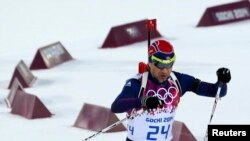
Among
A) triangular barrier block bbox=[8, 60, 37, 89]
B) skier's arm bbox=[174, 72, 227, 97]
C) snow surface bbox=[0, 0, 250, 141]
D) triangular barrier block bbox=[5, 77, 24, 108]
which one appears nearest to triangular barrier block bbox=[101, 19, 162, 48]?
snow surface bbox=[0, 0, 250, 141]

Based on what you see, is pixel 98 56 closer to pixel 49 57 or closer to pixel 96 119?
pixel 49 57

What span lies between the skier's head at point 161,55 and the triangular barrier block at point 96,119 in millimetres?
3368

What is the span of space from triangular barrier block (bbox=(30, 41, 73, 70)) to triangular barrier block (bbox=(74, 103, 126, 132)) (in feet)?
15.5

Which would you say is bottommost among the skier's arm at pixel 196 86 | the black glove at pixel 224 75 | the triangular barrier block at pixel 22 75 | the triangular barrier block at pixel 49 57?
the triangular barrier block at pixel 49 57

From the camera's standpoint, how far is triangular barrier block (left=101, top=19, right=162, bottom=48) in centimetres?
1661

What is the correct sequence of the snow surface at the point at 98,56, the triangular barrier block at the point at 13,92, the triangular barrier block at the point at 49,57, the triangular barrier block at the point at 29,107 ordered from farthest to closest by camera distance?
the triangular barrier block at the point at 49,57 < the triangular barrier block at the point at 13,92 < the triangular barrier block at the point at 29,107 < the snow surface at the point at 98,56

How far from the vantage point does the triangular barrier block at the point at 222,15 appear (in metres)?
18.2

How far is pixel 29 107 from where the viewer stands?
10984mm

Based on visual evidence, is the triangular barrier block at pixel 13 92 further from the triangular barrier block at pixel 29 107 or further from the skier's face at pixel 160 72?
the skier's face at pixel 160 72

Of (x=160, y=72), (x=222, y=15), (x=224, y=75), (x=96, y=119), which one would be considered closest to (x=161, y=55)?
(x=160, y=72)

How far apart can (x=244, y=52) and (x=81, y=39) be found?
4.97 metres

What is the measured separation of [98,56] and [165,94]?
9431 mm

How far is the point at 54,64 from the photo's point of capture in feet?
49.6

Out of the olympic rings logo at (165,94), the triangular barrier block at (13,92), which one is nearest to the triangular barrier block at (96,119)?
the triangular barrier block at (13,92)
